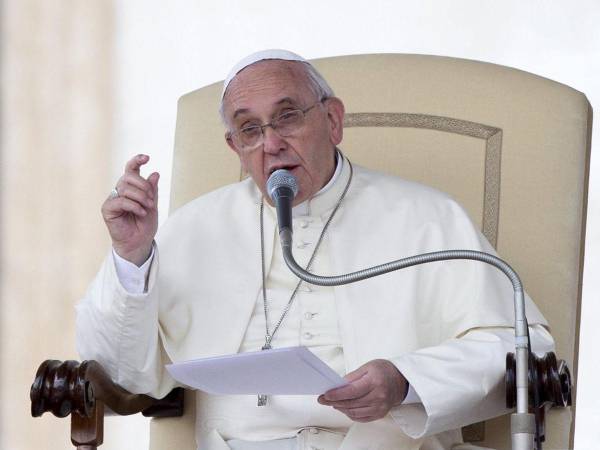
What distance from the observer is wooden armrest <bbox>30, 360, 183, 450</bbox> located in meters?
2.68

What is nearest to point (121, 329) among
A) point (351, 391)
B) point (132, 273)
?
point (132, 273)

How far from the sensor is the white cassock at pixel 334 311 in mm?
2811

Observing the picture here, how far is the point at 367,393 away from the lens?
8.48 feet

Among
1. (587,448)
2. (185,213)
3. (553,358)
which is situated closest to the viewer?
(553,358)

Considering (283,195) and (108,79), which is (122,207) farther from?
(108,79)

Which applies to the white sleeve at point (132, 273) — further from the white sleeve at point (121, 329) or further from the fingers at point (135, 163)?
the fingers at point (135, 163)

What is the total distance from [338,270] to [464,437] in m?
0.51

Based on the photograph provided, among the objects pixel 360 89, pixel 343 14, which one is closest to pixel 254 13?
pixel 343 14

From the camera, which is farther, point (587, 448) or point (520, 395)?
point (587, 448)

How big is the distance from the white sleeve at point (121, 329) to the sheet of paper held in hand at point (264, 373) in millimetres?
373

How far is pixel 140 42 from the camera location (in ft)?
17.3

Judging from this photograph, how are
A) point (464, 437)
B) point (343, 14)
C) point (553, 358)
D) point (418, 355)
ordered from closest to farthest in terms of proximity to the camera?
point (553, 358) → point (418, 355) → point (464, 437) → point (343, 14)

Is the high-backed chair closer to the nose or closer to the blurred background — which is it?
the nose

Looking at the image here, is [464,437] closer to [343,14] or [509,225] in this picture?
[509,225]
